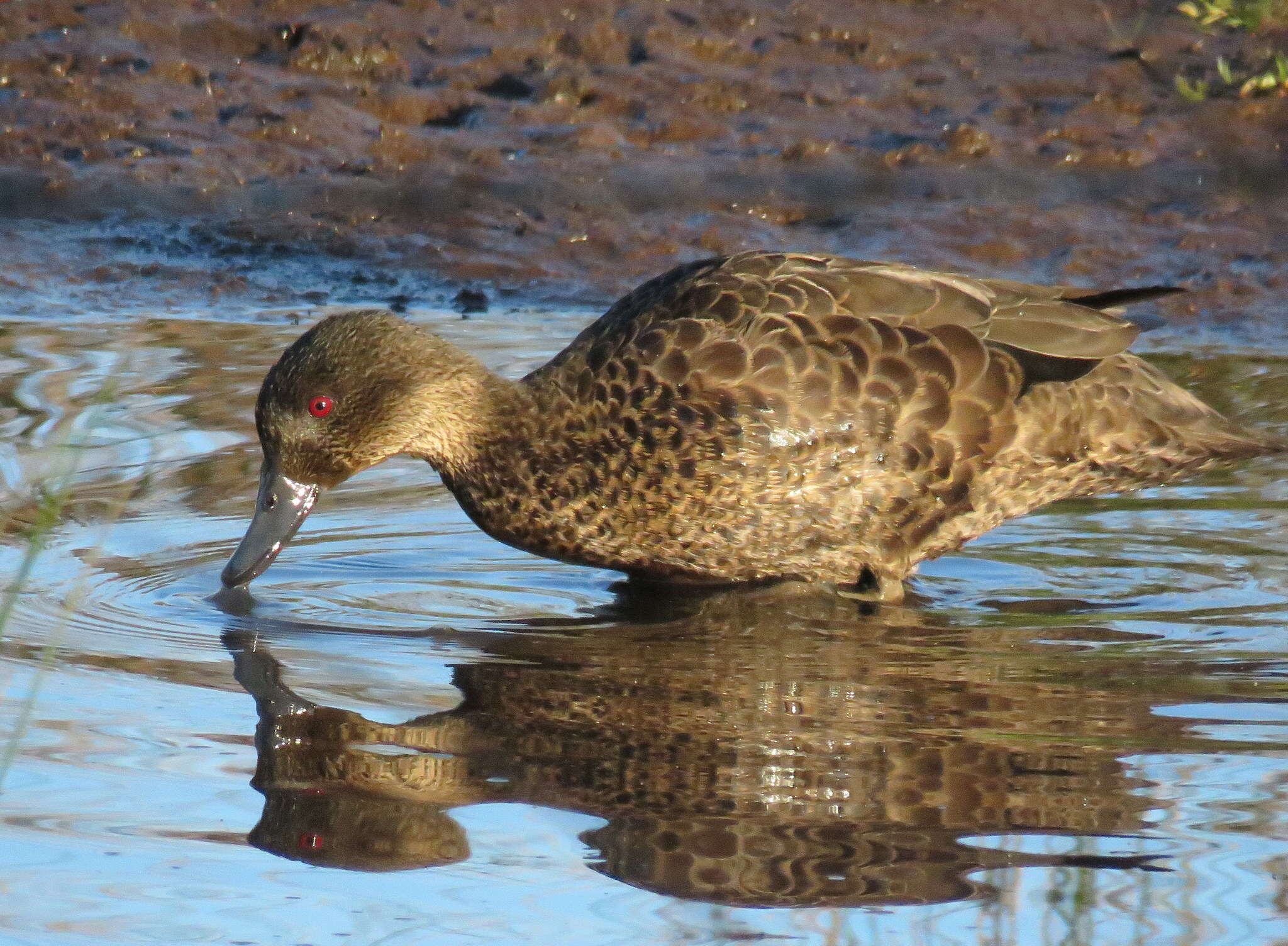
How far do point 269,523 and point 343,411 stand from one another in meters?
0.34

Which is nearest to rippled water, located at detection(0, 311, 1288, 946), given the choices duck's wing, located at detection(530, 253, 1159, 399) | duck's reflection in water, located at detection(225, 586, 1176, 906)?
duck's reflection in water, located at detection(225, 586, 1176, 906)

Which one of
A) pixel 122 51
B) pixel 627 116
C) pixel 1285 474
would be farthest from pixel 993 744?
pixel 122 51

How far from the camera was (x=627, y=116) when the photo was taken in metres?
9.26

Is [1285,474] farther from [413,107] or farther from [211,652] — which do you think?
[413,107]

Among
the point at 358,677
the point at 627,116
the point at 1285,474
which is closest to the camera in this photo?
the point at 358,677

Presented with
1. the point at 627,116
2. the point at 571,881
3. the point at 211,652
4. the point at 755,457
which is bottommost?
the point at 571,881

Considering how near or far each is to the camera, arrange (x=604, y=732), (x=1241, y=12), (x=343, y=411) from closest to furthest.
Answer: (x=604, y=732) → (x=343, y=411) → (x=1241, y=12)

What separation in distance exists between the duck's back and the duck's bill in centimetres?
42

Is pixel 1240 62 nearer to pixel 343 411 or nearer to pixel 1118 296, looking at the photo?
pixel 1118 296

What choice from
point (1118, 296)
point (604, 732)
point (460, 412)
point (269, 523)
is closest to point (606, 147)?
point (460, 412)

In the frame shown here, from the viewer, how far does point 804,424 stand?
16.6ft

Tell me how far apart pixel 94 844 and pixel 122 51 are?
274 inches

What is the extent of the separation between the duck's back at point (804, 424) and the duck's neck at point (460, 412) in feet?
0.18

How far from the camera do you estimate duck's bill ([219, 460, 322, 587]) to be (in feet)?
16.8
